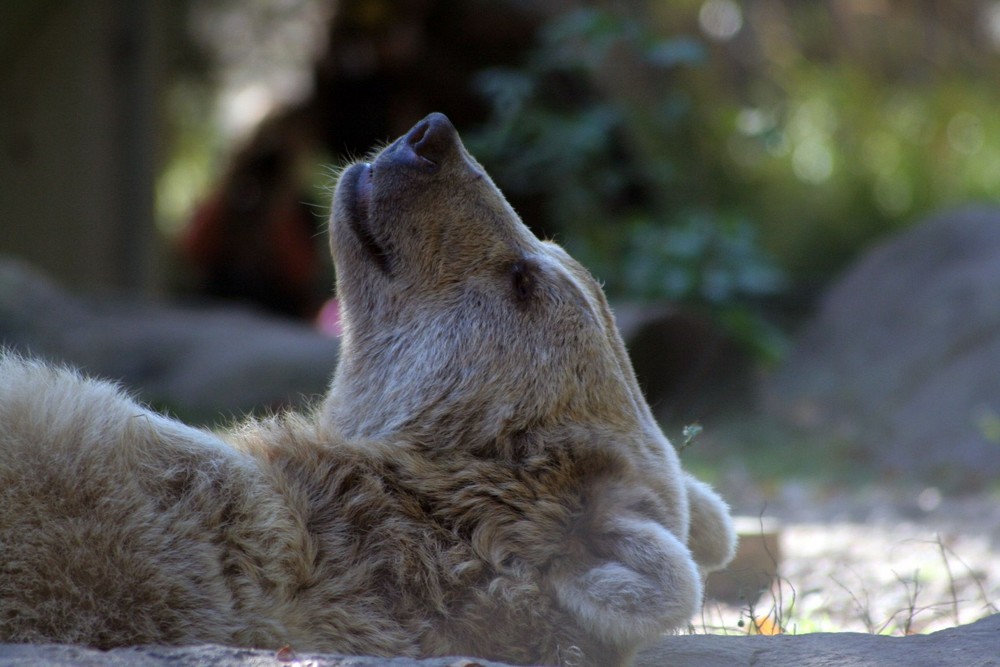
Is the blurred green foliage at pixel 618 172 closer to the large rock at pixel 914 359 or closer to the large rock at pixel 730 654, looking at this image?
the large rock at pixel 914 359

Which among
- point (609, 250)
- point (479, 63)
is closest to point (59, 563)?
point (609, 250)

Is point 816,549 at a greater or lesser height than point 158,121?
lesser

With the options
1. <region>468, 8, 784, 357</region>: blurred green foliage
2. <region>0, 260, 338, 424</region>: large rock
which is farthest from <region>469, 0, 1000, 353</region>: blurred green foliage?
<region>0, 260, 338, 424</region>: large rock

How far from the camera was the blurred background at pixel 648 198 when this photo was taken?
7.88 meters

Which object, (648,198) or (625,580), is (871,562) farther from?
(648,198)

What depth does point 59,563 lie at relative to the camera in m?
2.14

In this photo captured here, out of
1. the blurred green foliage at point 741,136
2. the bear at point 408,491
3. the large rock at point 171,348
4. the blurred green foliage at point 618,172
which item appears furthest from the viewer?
the blurred green foliage at point 741,136

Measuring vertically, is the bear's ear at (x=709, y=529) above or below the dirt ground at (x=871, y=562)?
below

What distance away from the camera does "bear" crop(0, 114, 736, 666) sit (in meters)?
2.21

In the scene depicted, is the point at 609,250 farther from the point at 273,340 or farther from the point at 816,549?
the point at 816,549

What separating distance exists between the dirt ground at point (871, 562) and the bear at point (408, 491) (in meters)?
0.76

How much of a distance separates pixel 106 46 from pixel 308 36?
533cm

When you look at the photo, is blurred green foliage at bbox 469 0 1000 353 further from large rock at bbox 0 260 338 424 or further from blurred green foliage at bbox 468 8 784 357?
large rock at bbox 0 260 338 424

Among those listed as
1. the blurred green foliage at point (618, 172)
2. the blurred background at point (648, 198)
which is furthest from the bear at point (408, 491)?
the blurred green foliage at point (618, 172)
